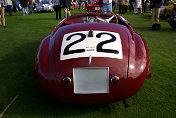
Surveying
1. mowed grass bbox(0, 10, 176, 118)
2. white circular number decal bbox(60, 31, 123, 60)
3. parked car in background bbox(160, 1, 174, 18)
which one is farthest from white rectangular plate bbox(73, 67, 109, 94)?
parked car in background bbox(160, 1, 174, 18)

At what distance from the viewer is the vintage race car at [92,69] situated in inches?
85.2

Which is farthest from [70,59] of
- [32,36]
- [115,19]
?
[32,36]

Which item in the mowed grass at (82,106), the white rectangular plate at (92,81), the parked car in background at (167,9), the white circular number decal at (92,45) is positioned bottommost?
the mowed grass at (82,106)

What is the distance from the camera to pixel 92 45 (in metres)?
2.39

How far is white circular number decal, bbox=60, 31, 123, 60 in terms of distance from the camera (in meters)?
2.29

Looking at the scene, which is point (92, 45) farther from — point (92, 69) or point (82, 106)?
point (82, 106)

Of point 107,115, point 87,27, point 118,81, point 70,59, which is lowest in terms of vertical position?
point 107,115

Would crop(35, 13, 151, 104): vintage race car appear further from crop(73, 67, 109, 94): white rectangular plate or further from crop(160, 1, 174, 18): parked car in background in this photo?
crop(160, 1, 174, 18): parked car in background

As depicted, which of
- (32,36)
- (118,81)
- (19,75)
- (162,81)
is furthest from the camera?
(32,36)

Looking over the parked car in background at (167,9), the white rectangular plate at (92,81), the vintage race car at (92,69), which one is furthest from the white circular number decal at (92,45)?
the parked car in background at (167,9)

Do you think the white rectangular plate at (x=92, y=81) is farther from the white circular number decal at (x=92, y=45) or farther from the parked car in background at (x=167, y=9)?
the parked car in background at (x=167, y=9)

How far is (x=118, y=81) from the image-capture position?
2.16 metres

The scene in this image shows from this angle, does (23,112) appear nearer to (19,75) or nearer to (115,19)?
(19,75)

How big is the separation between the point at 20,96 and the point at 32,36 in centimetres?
465
